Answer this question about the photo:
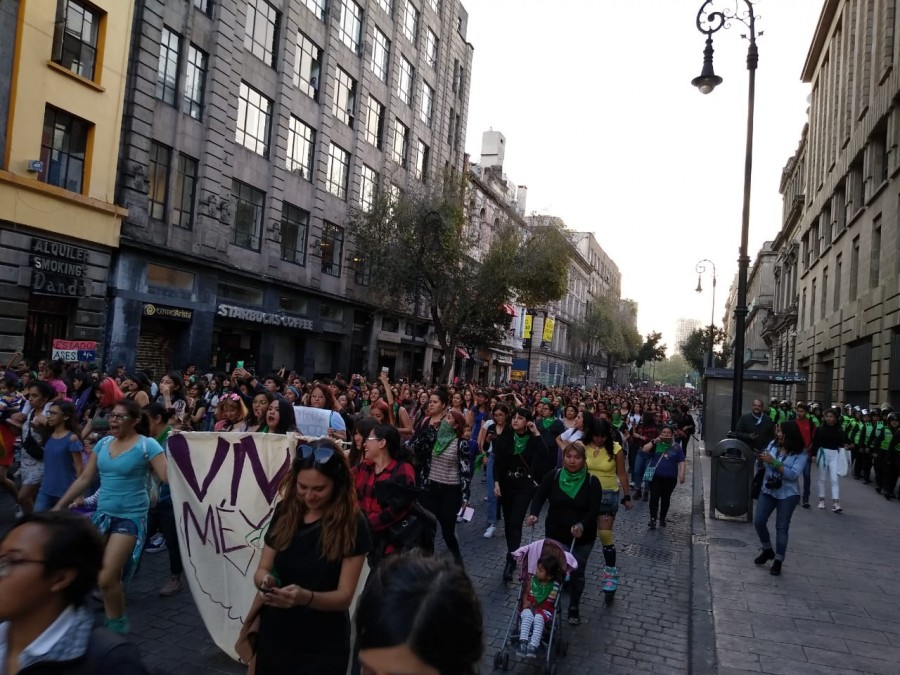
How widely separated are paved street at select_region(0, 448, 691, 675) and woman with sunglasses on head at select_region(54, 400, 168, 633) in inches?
23.7

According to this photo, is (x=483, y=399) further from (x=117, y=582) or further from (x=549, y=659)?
(x=117, y=582)

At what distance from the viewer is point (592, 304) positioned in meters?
77.4

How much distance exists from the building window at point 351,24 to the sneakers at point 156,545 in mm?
27552

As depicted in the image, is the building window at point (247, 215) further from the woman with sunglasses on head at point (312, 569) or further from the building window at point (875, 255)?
the woman with sunglasses on head at point (312, 569)

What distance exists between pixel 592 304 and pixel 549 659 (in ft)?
244

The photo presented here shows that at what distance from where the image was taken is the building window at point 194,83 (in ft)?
71.8

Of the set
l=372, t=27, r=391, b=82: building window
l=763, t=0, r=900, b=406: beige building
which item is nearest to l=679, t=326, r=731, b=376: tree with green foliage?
l=763, t=0, r=900, b=406: beige building

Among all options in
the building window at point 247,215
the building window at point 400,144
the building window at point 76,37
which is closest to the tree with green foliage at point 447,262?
the building window at point 247,215

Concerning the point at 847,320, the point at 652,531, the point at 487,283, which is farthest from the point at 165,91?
the point at 847,320

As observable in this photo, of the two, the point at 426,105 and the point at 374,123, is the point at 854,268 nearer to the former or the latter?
the point at 374,123

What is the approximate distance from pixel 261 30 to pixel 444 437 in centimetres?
2304

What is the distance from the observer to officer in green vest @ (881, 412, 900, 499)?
1444 cm

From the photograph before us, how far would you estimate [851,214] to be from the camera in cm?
2638

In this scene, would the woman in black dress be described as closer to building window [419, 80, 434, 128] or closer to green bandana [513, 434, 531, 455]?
green bandana [513, 434, 531, 455]
